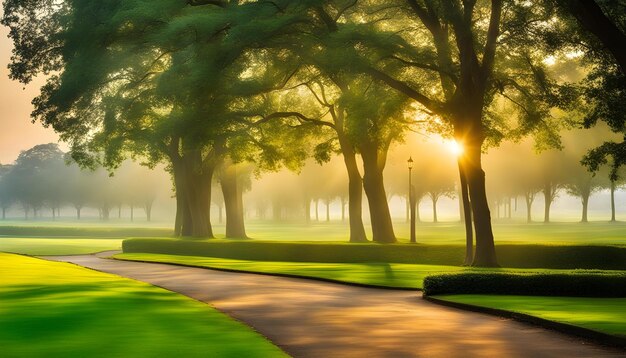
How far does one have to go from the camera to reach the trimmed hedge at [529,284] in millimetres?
25266

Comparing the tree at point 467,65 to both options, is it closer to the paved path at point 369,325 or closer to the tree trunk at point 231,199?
the paved path at point 369,325

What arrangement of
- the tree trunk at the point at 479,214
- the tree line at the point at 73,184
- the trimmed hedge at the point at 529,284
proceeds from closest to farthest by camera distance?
the trimmed hedge at the point at 529,284 → the tree trunk at the point at 479,214 → the tree line at the point at 73,184

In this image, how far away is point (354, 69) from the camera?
3594cm

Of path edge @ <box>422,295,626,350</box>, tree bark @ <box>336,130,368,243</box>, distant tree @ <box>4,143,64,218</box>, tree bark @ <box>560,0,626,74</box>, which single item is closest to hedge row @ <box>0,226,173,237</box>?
tree bark @ <box>336,130,368,243</box>

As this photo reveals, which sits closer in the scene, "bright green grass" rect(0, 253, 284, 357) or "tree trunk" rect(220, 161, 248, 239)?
"bright green grass" rect(0, 253, 284, 357)

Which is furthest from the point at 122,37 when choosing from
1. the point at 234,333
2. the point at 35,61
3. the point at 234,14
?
the point at 234,333

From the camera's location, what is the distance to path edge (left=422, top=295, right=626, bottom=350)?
15609mm

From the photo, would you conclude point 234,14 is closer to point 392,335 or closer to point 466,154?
point 466,154

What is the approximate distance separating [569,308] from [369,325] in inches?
219

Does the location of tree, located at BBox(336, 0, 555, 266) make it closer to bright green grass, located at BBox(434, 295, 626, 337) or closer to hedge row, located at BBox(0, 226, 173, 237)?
bright green grass, located at BBox(434, 295, 626, 337)

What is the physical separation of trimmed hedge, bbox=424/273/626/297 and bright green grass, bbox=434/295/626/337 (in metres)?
0.70

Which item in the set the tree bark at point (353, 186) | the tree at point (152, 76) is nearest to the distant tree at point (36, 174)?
the tree at point (152, 76)

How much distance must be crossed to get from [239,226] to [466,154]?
34.8 meters

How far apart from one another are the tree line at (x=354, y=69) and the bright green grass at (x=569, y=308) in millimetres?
8981
